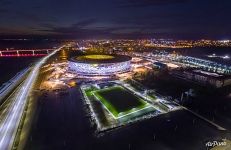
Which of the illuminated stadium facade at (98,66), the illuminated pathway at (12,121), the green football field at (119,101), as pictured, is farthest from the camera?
the illuminated stadium facade at (98,66)

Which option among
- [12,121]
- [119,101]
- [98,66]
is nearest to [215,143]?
→ [119,101]

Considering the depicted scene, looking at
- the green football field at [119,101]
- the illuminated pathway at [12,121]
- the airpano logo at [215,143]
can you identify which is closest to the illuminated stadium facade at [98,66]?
the green football field at [119,101]

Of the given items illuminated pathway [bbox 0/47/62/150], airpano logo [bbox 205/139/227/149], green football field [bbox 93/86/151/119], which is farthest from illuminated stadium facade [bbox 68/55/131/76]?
airpano logo [bbox 205/139/227/149]

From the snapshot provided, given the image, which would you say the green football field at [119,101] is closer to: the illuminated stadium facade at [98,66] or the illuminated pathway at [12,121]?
the illuminated pathway at [12,121]

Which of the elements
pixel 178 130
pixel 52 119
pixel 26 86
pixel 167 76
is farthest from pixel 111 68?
pixel 178 130

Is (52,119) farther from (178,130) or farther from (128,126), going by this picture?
(178,130)

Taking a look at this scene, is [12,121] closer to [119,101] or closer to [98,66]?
[119,101]
